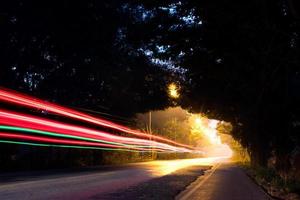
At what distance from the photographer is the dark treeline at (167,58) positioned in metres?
16.2

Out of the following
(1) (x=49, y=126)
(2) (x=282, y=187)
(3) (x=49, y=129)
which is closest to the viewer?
(2) (x=282, y=187)

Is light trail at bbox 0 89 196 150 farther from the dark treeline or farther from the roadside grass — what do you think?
the roadside grass

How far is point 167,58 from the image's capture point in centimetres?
2156

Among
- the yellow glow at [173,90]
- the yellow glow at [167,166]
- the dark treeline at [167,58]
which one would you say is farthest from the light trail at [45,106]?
the yellow glow at [173,90]

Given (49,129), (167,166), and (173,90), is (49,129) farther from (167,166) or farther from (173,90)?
(167,166)

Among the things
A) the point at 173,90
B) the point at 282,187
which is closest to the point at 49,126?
the point at 173,90

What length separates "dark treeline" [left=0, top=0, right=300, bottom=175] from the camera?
16219 millimetres

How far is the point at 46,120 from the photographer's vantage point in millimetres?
33844

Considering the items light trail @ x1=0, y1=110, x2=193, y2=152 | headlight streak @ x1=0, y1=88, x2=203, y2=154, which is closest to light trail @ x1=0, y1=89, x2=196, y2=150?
headlight streak @ x1=0, y1=88, x2=203, y2=154

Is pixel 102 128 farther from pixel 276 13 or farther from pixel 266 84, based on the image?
pixel 276 13

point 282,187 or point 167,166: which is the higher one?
point 167,166

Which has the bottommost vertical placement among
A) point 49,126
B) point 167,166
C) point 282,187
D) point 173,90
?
point 282,187

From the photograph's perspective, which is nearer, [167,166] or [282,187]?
[282,187]

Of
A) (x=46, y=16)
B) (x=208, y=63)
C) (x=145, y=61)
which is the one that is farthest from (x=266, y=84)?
(x=145, y=61)
